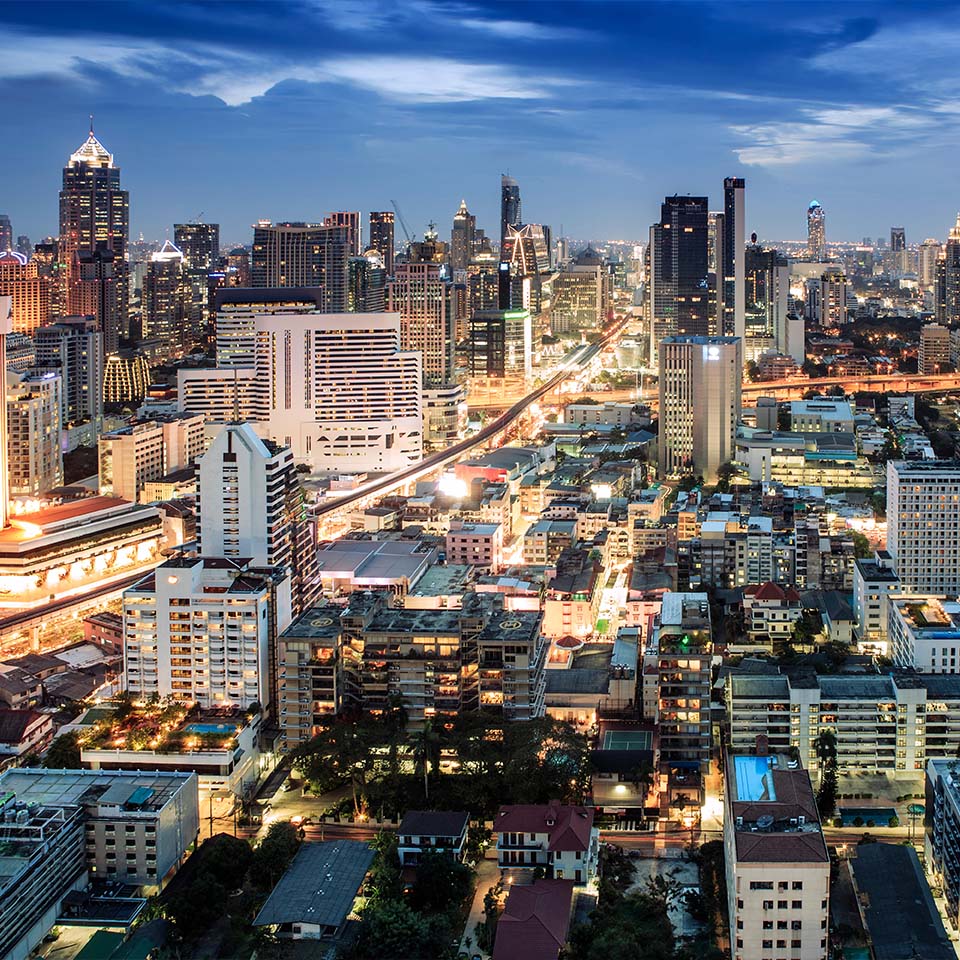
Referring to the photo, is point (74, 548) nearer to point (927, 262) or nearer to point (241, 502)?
point (241, 502)

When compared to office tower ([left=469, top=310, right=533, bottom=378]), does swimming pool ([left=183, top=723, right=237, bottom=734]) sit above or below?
below

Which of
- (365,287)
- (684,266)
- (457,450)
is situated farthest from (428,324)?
(365,287)

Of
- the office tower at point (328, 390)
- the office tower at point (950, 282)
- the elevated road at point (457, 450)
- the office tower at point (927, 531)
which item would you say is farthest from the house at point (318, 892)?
the office tower at point (950, 282)

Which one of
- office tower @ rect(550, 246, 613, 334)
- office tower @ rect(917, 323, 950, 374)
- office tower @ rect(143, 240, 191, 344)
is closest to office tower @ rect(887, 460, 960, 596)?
office tower @ rect(917, 323, 950, 374)

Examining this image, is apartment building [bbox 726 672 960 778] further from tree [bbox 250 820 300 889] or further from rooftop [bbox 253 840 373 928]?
tree [bbox 250 820 300 889]

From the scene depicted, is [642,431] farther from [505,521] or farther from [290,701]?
[290,701]

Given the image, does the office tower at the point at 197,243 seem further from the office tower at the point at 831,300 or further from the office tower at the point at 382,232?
the office tower at the point at 831,300
